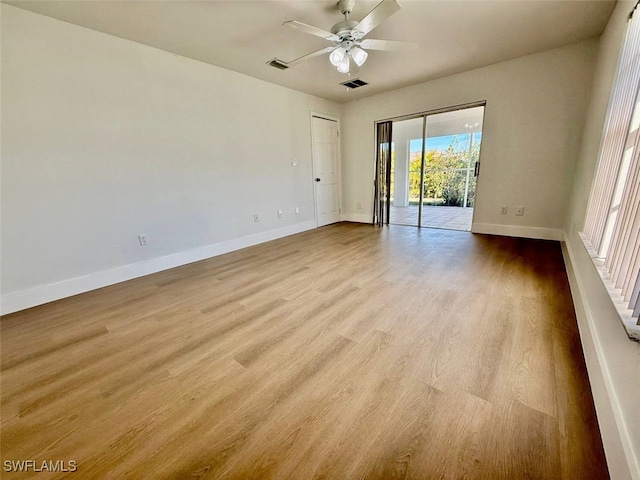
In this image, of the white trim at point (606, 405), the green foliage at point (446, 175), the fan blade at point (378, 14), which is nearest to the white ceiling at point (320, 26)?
the fan blade at point (378, 14)

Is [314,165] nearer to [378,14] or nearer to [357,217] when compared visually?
[357,217]

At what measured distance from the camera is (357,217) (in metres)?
5.48

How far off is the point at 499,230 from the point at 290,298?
3.56 m

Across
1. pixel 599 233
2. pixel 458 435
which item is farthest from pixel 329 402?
pixel 599 233

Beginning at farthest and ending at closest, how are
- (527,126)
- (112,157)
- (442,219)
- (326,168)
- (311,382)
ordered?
(442,219) → (326,168) → (527,126) → (112,157) → (311,382)

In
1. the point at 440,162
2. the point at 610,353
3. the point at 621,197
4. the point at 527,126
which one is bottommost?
the point at 610,353

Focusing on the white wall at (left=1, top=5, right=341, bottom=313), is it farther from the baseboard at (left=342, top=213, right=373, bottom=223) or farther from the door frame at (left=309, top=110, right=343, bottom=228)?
the baseboard at (left=342, top=213, right=373, bottom=223)

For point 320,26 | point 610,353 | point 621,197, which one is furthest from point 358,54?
point 610,353

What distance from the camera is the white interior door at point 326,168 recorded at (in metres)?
4.84

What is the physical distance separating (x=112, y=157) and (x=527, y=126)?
16.8 feet

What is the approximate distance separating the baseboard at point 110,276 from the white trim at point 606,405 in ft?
12.0

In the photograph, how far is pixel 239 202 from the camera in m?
3.73

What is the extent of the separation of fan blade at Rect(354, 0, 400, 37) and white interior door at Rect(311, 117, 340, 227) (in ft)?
9.13

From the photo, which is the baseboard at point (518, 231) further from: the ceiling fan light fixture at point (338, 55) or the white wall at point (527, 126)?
the ceiling fan light fixture at point (338, 55)
